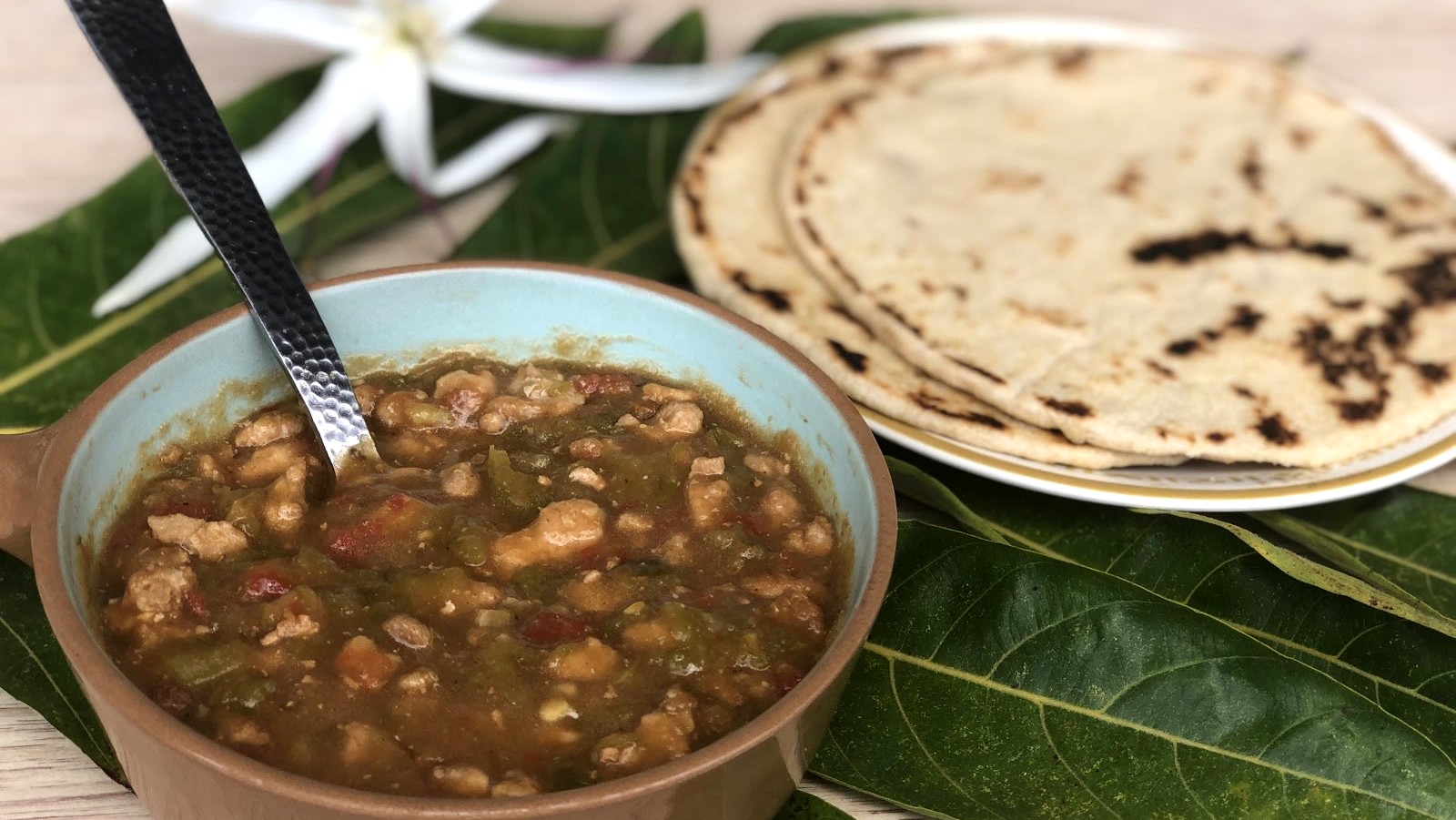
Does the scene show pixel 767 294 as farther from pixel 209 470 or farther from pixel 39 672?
pixel 39 672

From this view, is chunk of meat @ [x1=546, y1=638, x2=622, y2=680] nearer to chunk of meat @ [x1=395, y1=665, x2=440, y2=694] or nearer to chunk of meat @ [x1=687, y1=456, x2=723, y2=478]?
chunk of meat @ [x1=395, y1=665, x2=440, y2=694]

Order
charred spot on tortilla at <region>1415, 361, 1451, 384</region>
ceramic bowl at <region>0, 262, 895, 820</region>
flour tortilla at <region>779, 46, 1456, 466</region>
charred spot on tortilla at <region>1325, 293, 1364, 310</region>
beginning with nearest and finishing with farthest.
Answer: ceramic bowl at <region>0, 262, 895, 820</region> → flour tortilla at <region>779, 46, 1456, 466</region> → charred spot on tortilla at <region>1415, 361, 1451, 384</region> → charred spot on tortilla at <region>1325, 293, 1364, 310</region>

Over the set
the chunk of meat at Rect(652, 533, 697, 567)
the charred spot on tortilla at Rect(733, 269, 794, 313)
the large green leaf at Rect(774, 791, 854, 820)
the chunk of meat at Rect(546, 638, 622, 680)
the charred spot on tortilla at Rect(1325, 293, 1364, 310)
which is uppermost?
the chunk of meat at Rect(546, 638, 622, 680)

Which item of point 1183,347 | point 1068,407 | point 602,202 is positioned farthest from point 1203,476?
point 602,202

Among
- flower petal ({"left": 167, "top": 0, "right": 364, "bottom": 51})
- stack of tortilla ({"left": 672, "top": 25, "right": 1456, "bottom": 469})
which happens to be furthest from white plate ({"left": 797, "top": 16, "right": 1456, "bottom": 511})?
flower petal ({"left": 167, "top": 0, "right": 364, "bottom": 51})

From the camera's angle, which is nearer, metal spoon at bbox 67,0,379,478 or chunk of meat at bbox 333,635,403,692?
chunk of meat at bbox 333,635,403,692

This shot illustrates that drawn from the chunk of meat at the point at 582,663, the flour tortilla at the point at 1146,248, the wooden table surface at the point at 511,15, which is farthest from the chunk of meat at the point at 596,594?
the wooden table surface at the point at 511,15
